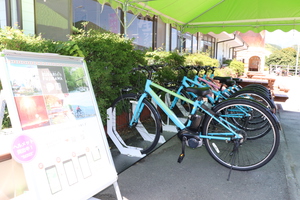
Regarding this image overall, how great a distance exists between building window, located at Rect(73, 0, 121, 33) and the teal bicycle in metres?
2.93

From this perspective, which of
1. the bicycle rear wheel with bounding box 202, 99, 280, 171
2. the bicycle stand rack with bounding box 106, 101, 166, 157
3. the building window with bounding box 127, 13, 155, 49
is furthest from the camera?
the building window with bounding box 127, 13, 155, 49

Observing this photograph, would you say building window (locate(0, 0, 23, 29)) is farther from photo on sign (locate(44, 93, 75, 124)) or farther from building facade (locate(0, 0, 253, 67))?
photo on sign (locate(44, 93, 75, 124))

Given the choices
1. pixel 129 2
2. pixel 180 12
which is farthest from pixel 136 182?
pixel 180 12

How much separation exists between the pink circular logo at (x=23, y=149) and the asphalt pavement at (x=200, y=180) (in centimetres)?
107

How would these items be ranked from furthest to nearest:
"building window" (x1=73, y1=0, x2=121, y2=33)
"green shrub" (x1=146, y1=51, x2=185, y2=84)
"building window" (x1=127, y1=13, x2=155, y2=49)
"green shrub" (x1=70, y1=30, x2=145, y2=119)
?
"building window" (x1=127, y1=13, x2=155, y2=49) < "building window" (x1=73, y1=0, x2=121, y2=33) < "green shrub" (x1=146, y1=51, x2=185, y2=84) < "green shrub" (x1=70, y1=30, x2=145, y2=119)

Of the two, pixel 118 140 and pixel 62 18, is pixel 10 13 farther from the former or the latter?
pixel 118 140

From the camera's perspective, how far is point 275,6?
23.1 ft

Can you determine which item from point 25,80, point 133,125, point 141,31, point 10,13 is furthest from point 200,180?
point 141,31

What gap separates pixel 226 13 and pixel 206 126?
5.79 metres

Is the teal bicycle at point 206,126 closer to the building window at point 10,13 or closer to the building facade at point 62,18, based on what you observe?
the building facade at point 62,18

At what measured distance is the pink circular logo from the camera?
1616 millimetres

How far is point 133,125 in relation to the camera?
3697mm

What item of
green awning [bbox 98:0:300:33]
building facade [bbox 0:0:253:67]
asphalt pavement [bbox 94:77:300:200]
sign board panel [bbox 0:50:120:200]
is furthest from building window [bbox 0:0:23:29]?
asphalt pavement [bbox 94:77:300:200]

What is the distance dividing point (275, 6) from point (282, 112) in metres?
2.97
